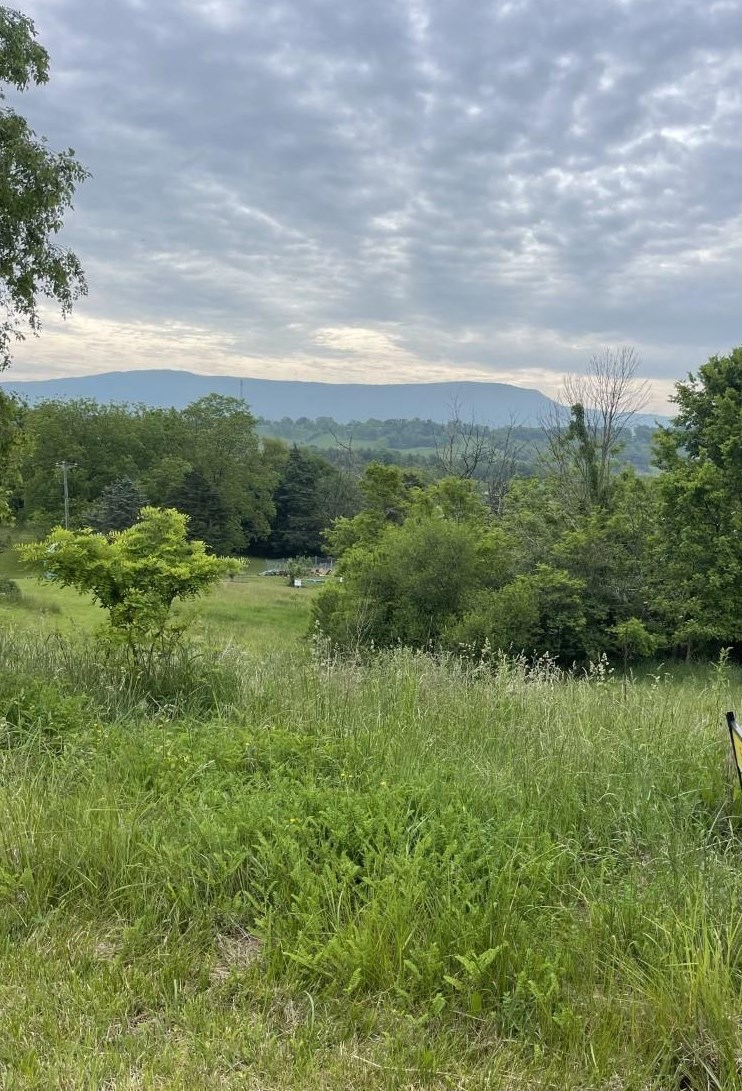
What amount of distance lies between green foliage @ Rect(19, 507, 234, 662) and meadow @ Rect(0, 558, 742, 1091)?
1.89 metres

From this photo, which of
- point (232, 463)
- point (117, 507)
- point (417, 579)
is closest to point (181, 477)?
point (232, 463)

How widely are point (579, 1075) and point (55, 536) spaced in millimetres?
5887

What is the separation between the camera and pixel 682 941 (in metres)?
2.41

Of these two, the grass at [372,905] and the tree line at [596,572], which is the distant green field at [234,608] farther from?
the grass at [372,905]

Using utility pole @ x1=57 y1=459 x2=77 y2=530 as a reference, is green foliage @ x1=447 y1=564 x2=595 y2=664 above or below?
below

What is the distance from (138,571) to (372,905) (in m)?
4.64

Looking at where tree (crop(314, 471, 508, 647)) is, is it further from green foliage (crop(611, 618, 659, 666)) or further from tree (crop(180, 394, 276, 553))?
tree (crop(180, 394, 276, 553))

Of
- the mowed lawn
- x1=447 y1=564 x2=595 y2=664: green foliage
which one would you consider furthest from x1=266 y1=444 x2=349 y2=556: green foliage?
x1=447 y1=564 x2=595 y2=664: green foliage

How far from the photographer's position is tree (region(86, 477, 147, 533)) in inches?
2020

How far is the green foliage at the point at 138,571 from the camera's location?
21.0 ft

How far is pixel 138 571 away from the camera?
256 inches

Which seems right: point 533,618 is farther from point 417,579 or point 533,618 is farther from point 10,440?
point 10,440

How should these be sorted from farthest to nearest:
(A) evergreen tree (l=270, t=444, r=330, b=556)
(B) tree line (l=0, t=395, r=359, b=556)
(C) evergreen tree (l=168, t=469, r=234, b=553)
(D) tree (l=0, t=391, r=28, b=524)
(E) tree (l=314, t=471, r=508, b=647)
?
(A) evergreen tree (l=270, t=444, r=330, b=556)
(C) evergreen tree (l=168, t=469, r=234, b=553)
(B) tree line (l=0, t=395, r=359, b=556)
(E) tree (l=314, t=471, r=508, b=647)
(D) tree (l=0, t=391, r=28, b=524)

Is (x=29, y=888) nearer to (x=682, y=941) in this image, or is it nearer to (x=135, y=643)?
(x=682, y=941)
